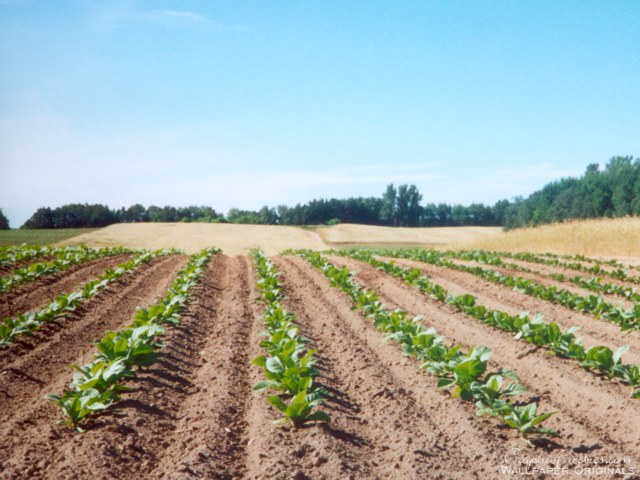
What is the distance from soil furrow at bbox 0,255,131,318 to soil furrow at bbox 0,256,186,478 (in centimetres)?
128

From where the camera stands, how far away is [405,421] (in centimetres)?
412

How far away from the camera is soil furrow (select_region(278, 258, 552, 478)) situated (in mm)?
3393

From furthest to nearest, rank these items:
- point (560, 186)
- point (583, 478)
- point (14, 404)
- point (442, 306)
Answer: point (560, 186), point (442, 306), point (14, 404), point (583, 478)

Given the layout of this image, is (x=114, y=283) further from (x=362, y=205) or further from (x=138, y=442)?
(x=362, y=205)

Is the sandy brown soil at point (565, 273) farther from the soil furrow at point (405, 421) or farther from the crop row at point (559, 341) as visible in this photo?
the soil furrow at point (405, 421)

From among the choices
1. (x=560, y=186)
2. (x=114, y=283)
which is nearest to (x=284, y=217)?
(x=560, y=186)

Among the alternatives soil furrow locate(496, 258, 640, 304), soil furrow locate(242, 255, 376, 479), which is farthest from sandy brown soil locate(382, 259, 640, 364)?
soil furrow locate(242, 255, 376, 479)

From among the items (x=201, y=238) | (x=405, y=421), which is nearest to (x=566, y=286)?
(x=405, y=421)

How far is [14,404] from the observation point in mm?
4773

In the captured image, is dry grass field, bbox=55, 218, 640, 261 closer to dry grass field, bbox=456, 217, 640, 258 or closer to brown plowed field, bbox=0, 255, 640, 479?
dry grass field, bbox=456, 217, 640, 258

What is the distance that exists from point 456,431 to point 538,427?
675 mm

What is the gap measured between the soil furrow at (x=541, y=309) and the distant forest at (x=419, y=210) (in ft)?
93.7

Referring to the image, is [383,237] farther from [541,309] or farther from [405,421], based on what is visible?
[405,421]

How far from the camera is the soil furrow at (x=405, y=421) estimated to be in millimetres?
3393
